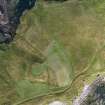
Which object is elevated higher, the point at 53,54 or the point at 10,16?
the point at 10,16

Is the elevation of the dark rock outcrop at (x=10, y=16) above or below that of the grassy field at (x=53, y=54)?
above

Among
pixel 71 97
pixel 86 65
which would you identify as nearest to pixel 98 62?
pixel 86 65

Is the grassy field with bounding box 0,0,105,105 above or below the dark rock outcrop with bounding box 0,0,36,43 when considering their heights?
below

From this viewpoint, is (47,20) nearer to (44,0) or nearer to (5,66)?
(44,0)

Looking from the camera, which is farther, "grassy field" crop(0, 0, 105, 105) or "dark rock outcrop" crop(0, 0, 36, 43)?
"dark rock outcrop" crop(0, 0, 36, 43)

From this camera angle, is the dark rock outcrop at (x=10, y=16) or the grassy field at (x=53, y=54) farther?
the dark rock outcrop at (x=10, y=16)
